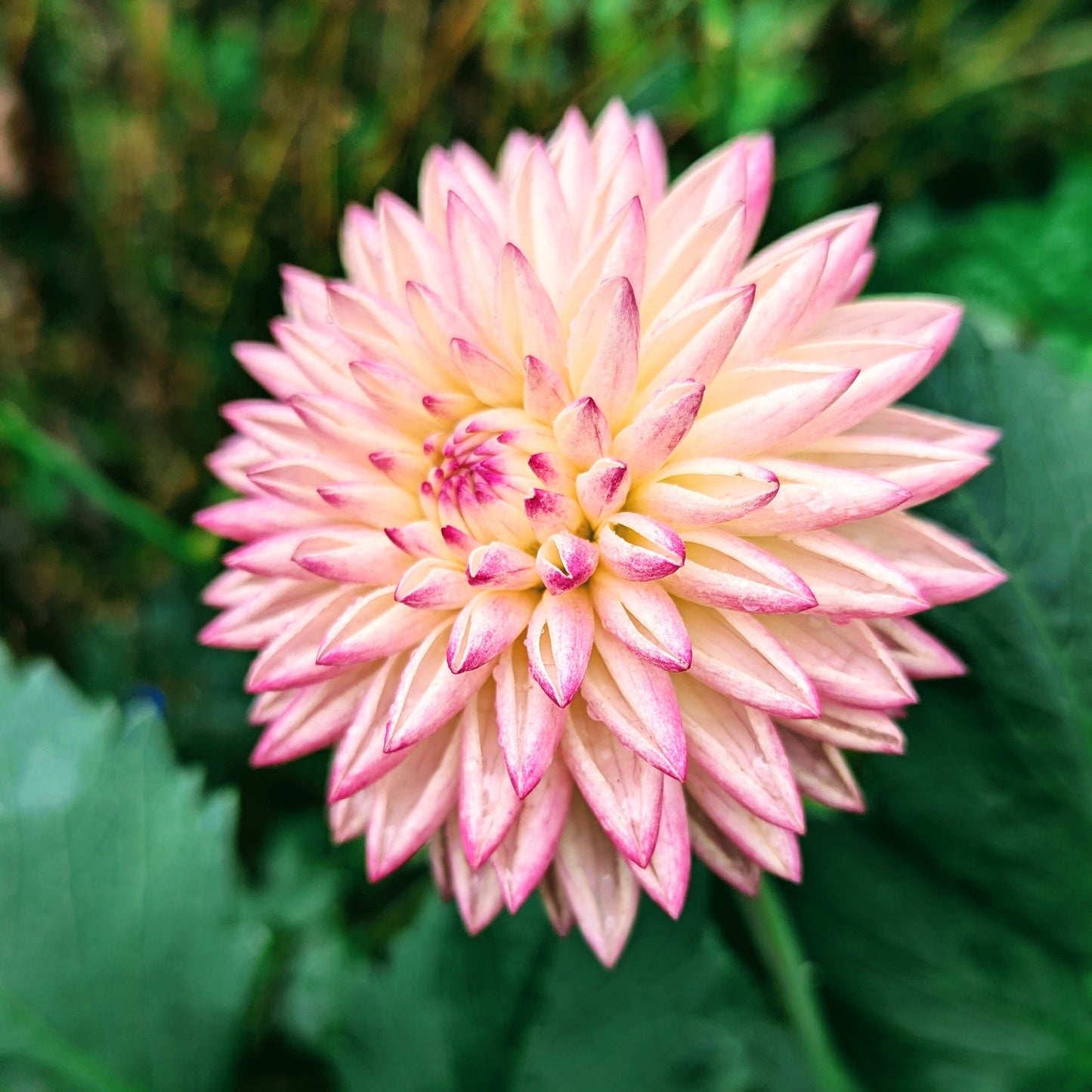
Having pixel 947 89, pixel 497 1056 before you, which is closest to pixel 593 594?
pixel 497 1056

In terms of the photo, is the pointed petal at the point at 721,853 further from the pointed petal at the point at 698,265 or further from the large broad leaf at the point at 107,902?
the large broad leaf at the point at 107,902

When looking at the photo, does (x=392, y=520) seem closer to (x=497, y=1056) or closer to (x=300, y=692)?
(x=300, y=692)

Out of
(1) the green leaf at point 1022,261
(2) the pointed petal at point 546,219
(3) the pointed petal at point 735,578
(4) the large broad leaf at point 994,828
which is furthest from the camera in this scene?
(1) the green leaf at point 1022,261

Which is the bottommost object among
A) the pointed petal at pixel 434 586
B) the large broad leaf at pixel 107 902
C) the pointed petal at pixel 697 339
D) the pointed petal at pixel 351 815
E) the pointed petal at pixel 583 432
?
the large broad leaf at pixel 107 902

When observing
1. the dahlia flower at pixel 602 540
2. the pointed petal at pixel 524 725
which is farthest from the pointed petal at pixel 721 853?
the pointed petal at pixel 524 725

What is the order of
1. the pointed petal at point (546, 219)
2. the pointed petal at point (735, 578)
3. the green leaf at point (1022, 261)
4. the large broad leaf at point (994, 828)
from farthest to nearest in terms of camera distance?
the green leaf at point (1022, 261), the large broad leaf at point (994, 828), the pointed petal at point (546, 219), the pointed petal at point (735, 578)

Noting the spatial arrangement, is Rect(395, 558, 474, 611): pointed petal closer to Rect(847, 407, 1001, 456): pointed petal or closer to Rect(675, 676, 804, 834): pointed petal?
Rect(675, 676, 804, 834): pointed petal

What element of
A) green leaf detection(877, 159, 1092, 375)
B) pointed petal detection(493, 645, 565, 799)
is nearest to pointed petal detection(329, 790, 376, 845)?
pointed petal detection(493, 645, 565, 799)

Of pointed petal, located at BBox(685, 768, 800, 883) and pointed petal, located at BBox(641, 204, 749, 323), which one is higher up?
pointed petal, located at BBox(641, 204, 749, 323)
